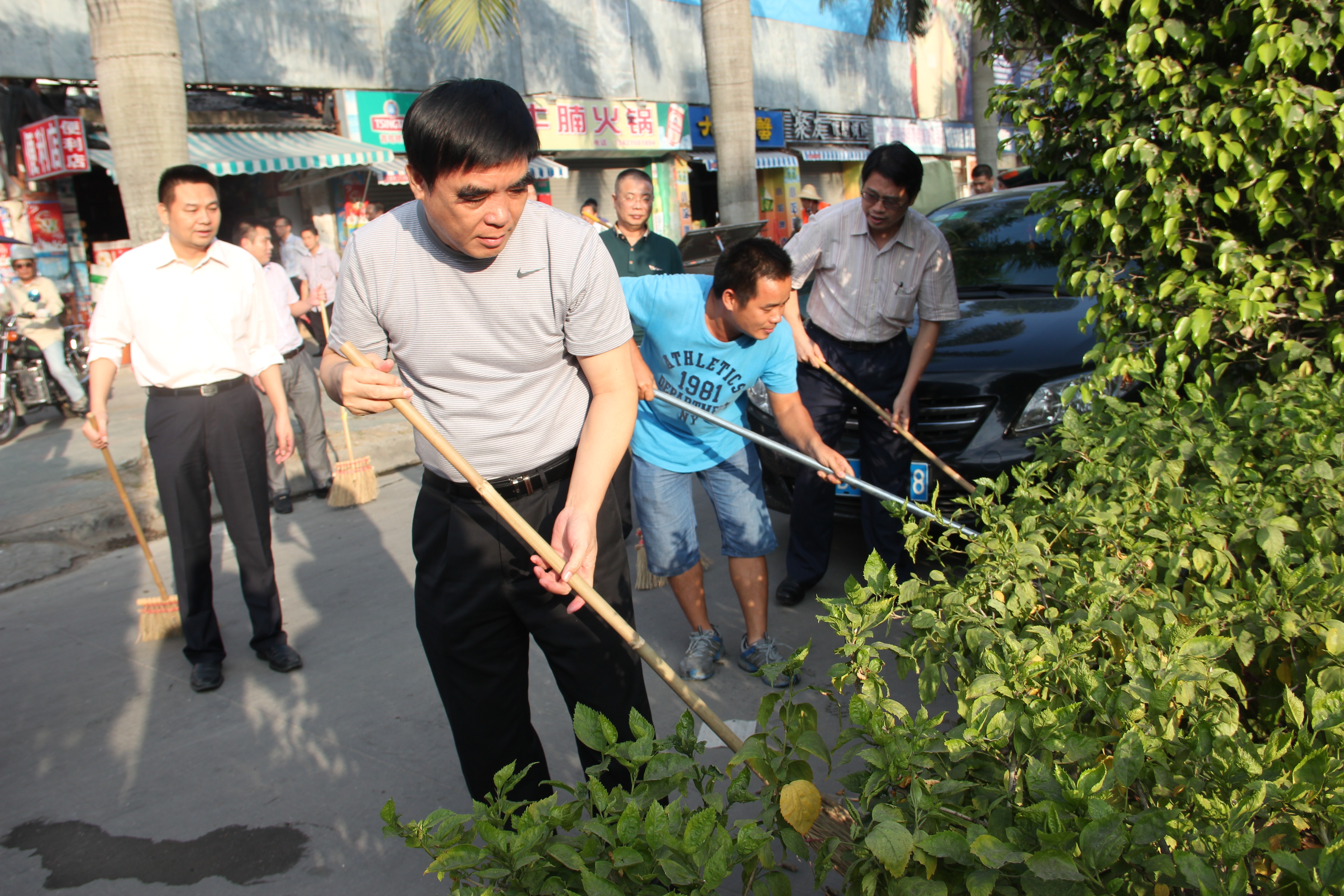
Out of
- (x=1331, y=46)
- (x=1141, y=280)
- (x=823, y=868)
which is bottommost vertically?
(x=823, y=868)

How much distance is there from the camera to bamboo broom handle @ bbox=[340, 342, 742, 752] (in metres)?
1.84

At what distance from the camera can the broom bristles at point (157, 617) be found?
174 inches

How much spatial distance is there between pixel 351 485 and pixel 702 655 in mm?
A: 3481

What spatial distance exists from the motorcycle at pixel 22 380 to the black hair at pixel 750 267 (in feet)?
25.6

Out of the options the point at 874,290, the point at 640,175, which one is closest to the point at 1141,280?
the point at 874,290

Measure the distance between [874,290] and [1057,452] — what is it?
163 centimetres

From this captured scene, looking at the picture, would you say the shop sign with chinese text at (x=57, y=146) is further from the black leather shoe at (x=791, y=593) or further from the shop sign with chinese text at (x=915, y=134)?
the shop sign with chinese text at (x=915, y=134)

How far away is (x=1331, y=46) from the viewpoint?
2.76 metres

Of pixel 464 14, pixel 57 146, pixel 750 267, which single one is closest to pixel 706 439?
pixel 750 267

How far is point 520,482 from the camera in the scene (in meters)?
2.25

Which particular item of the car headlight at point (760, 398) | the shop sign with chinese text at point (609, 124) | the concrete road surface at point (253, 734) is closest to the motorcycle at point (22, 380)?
the concrete road surface at point (253, 734)

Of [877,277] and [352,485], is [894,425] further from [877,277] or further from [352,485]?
[352,485]

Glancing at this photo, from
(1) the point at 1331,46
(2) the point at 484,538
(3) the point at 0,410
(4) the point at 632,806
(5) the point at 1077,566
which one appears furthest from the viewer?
(3) the point at 0,410

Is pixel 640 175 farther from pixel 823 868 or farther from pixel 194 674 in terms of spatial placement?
pixel 823 868
